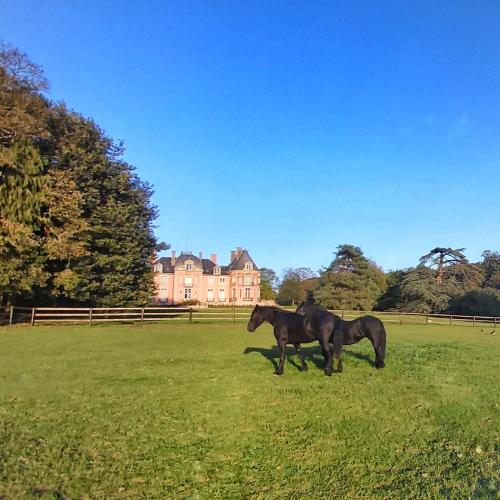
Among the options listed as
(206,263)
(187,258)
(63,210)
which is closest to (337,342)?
(63,210)

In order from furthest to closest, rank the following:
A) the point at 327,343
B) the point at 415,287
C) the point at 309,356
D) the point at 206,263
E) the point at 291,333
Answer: the point at 206,263 < the point at 415,287 < the point at 309,356 < the point at 291,333 < the point at 327,343

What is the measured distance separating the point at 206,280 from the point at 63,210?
56.8 metres

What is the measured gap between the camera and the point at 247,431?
17.6 ft

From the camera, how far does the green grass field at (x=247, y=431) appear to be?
154 inches

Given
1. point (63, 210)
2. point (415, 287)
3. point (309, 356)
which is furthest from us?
point (415, 287)

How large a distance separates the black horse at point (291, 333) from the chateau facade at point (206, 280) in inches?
2593

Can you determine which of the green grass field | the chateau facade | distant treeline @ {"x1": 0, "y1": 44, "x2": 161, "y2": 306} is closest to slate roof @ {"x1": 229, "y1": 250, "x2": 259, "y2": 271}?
the chateau facade

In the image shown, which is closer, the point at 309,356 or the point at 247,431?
the point at 247,431

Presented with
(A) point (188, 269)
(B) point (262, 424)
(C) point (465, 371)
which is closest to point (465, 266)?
(A) point (188, 269)

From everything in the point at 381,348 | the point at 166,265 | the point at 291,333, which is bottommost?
the point at 381,348

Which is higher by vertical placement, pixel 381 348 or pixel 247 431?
pixel 381 348

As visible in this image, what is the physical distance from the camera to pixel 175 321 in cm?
2886

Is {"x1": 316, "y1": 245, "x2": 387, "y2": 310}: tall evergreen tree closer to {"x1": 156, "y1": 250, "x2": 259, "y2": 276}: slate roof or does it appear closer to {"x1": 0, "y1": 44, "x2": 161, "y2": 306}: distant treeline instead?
{"x1": 156, "y1": 250, "x2": 259, "y2": 276}: slate roof

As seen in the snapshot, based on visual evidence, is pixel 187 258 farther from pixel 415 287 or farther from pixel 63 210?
pixel 63 210
